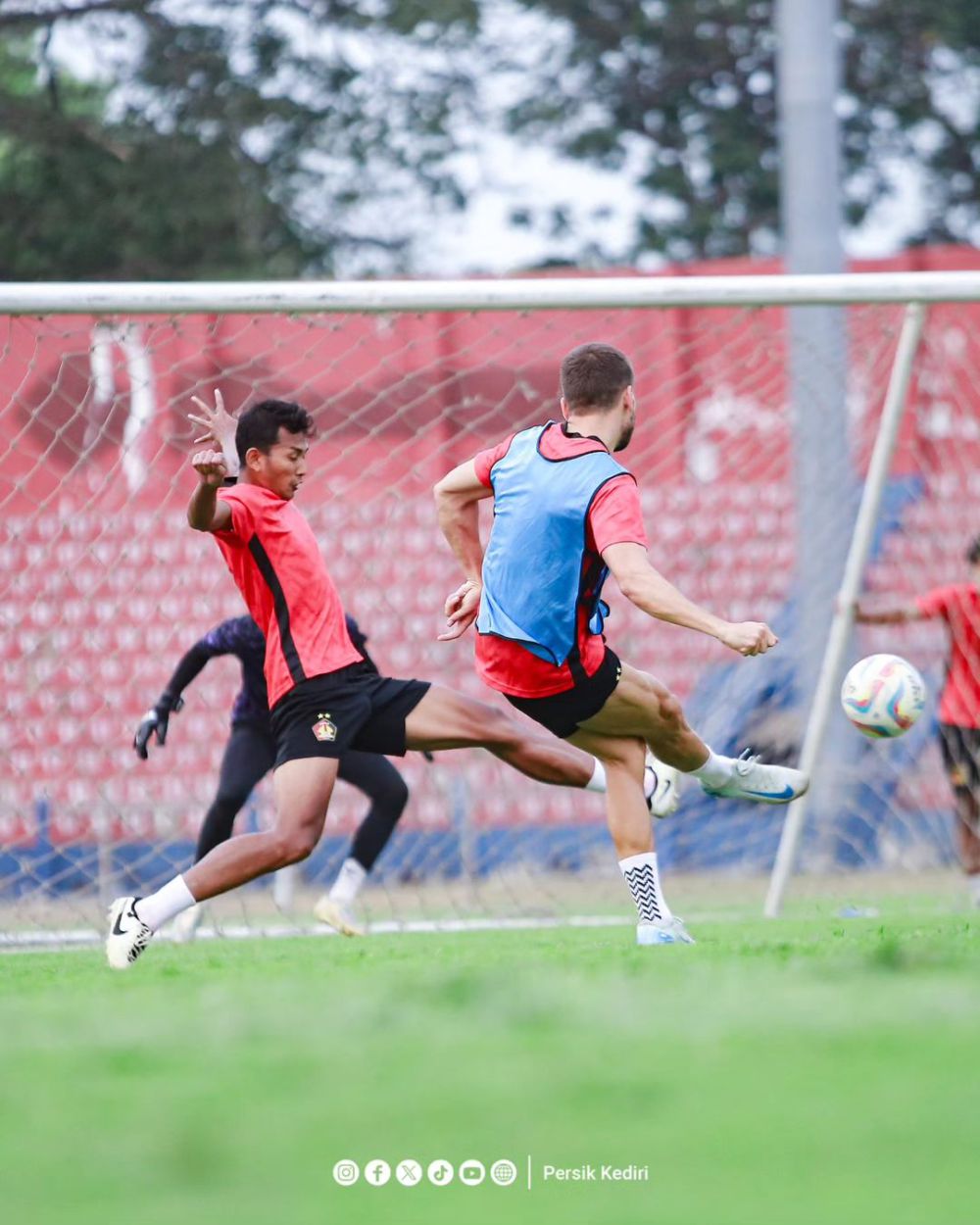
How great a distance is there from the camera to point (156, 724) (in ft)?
21.4

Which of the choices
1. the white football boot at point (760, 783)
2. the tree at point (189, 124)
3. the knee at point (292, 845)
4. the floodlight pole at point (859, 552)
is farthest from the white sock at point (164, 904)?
the tree at point (189, 124)

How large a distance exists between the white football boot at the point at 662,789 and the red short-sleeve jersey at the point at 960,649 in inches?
93.5

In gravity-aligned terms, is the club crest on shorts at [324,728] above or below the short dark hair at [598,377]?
below

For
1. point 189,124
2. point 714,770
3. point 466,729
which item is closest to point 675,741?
point 714,770

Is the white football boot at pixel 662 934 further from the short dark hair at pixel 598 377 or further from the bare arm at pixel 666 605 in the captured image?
the short dark hair at pixel 598 377

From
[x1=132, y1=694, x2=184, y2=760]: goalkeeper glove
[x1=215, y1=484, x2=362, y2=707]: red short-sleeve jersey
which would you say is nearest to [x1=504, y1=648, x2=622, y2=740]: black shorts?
[x1=215, y1=484, x2=362, y2=707]: red short-sleeve jersey

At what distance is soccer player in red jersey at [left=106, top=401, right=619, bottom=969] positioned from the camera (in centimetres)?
539

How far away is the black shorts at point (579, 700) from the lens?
5.41m

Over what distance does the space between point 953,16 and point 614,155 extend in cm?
334

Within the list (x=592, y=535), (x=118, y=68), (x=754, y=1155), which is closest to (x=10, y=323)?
(x=592, y=535)

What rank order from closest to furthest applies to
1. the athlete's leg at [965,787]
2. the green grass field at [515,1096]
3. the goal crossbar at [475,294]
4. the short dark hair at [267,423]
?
the green grass field at [515,1096] < the short dark hair at [267,423] < the goal crossbar at [475,294] < the athlete's leg at [965,787]

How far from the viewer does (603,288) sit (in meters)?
7.01

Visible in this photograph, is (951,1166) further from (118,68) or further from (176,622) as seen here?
(118,68)

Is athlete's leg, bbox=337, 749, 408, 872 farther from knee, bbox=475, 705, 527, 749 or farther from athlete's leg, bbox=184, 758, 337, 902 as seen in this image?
athlete's leg, bbox=184, 758, 337, 902
